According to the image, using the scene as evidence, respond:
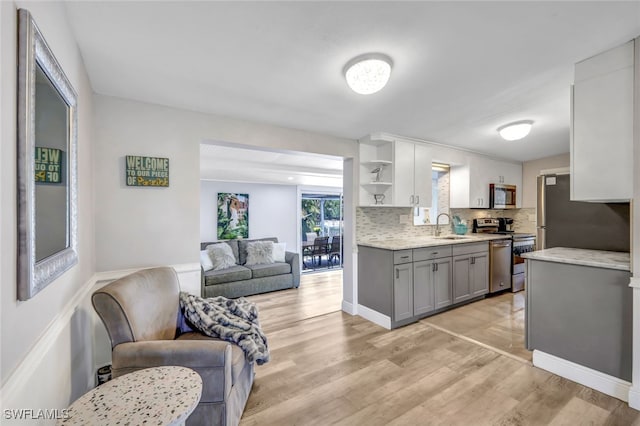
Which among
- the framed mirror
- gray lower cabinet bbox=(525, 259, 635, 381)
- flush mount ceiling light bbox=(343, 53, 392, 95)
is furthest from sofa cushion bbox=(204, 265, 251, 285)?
gray lower cabinet bbox=(525, 259, 635, 381)

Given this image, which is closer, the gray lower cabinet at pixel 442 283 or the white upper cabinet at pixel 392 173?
the gray lower cabinet at pixel 442 283

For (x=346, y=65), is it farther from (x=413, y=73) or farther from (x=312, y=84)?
(x=413, y=73)

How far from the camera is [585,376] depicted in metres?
2.08

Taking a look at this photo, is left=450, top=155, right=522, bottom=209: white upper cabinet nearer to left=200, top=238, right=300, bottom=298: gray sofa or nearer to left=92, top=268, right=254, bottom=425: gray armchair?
left=200, top=238, right=300, bottom=298: gray sofa

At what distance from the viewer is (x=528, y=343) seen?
244 cm

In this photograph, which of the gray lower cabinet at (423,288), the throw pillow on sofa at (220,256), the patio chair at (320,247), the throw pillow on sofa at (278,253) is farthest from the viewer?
the patio chair at (320,247)

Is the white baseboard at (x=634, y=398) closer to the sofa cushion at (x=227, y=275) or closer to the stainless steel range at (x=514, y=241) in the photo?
the stainless steel range at (x=514, y=241)

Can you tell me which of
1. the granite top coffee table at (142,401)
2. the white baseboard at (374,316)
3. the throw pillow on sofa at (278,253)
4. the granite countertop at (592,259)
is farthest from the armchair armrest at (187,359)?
the throw pillow on sofa at (278,253)

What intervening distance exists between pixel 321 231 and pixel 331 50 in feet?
18.9

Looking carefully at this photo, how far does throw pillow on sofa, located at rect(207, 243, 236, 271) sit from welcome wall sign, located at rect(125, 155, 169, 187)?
7.87 feet

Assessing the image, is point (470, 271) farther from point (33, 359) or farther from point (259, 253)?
point (33, 359)

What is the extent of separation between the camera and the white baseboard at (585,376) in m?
1.91

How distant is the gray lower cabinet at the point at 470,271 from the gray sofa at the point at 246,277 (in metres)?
2.53

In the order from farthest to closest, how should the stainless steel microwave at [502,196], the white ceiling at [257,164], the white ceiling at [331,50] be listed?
the stainless steel microwave at [502,196], the white ceiling at [257,164], the white ceiling at [331,50]
